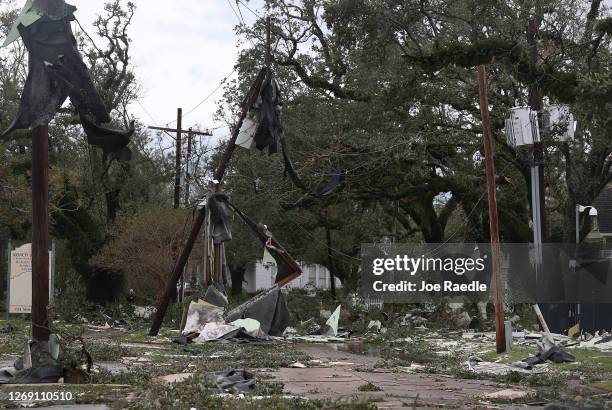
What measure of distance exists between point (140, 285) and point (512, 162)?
55.8 ft

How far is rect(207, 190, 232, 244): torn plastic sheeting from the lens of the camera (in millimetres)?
24953

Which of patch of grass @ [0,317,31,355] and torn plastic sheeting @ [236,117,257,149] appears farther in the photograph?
torn plastic sheeting @ [236,117,257,149]

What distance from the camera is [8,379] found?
11078mm

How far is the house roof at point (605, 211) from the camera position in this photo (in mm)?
45219

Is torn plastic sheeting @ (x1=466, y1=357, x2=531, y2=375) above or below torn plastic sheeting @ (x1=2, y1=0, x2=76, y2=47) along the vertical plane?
below

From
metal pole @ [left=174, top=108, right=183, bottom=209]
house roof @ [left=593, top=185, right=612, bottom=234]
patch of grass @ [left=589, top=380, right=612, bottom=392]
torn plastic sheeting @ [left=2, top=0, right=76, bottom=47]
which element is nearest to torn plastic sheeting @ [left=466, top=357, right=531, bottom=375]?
patch of grass @ [left=589, top=380, right=612, bottom=392]

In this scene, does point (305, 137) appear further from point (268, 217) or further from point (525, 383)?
point (525, 383)

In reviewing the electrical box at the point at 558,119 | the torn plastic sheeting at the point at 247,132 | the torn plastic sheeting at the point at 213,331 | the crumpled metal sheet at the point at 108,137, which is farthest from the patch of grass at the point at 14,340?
the electrical box at the point at 558,119

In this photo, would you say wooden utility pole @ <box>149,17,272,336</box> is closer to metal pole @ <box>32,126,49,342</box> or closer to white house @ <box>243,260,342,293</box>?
metal pole @ <box>32,126,49,342</box>

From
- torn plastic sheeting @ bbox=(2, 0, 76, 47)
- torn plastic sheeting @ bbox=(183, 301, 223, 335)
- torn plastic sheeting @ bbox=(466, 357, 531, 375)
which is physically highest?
torn plastic sheeting @ bbox=(2, 0, 76, 47)

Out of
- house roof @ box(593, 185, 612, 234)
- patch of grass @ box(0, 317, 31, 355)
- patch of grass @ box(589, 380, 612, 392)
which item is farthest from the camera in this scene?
house roof @ box(593, 185, 612, 234)

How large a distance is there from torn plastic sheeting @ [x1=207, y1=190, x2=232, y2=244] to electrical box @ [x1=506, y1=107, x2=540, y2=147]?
8212mm

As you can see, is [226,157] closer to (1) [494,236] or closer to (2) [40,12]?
(1) [494,236]

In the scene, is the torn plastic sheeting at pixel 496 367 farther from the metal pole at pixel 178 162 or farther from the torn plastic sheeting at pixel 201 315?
the metal pole at pixel 178 162
